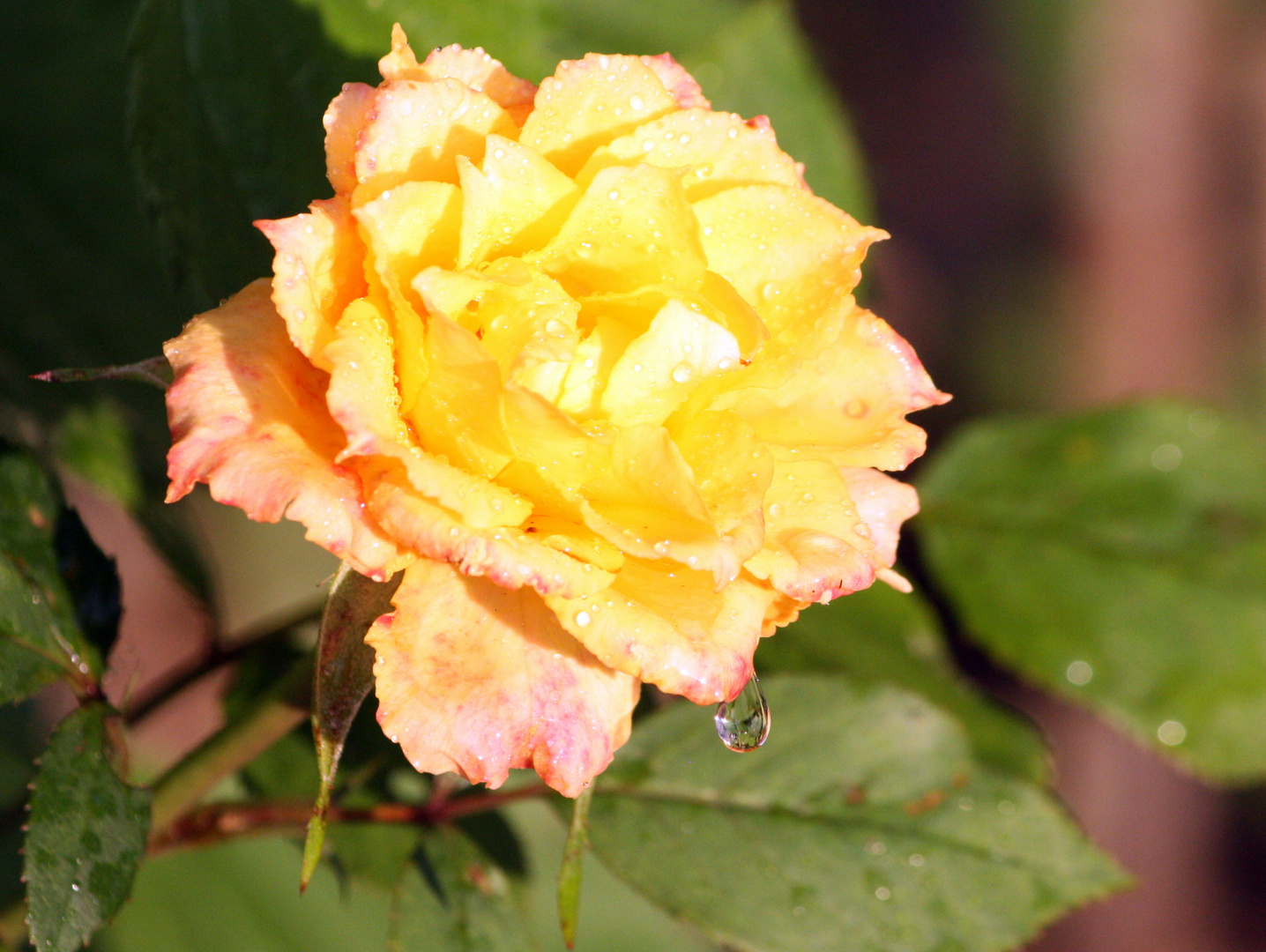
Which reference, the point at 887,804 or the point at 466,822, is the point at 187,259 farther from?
the point at 887,804

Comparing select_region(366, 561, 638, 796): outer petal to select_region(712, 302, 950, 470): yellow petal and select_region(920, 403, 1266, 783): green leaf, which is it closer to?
select_region(712, 302, 950, 470): yellow petal

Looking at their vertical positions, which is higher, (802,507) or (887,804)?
(802,507)

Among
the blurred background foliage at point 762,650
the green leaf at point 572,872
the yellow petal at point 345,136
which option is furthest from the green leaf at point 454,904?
the yellow petal at point 345,136

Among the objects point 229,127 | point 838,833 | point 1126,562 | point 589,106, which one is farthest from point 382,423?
point 1126,562

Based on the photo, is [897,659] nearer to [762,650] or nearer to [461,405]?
[762,650]

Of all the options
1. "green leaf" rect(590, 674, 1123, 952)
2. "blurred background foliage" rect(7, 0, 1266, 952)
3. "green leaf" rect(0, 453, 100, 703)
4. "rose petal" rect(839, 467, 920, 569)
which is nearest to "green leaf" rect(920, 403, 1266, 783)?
"blurred background foliage" rect(7, 0, 1266, 952)

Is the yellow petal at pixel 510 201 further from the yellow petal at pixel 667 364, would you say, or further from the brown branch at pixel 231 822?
the brown branch at pixel 231 822

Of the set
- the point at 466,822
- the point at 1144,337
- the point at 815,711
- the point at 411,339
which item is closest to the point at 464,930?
the point at 466,822
